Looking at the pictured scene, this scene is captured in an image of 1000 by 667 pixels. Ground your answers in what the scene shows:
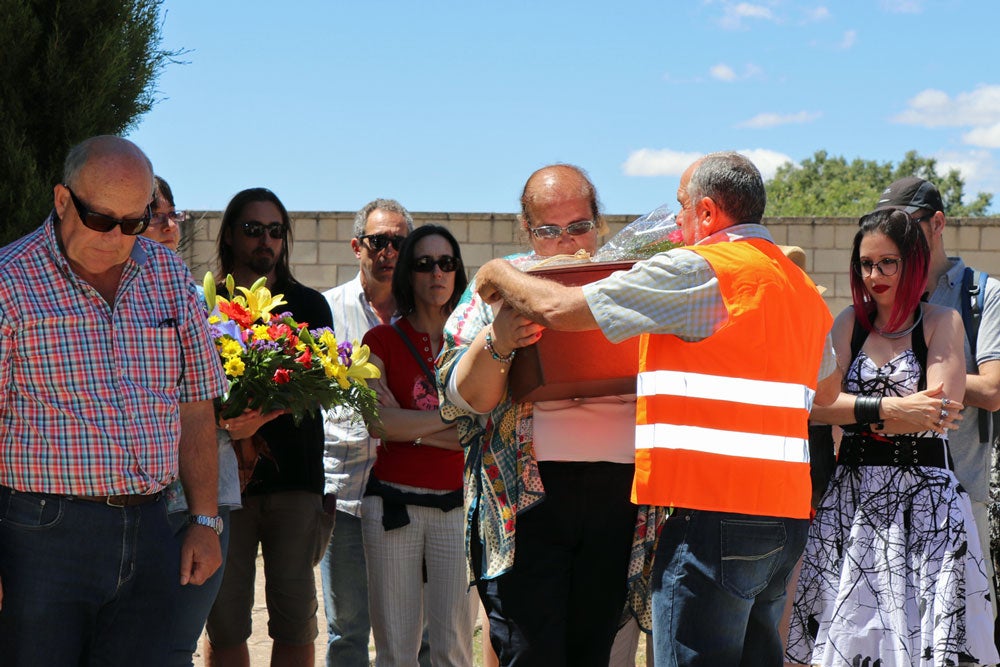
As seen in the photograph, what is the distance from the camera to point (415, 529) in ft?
15.4

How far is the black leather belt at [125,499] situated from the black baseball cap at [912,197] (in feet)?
10.8

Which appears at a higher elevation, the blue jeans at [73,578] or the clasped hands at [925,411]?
the clasped hands at [925,411]

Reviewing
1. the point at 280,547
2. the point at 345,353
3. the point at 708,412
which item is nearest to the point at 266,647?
the point at 280,547

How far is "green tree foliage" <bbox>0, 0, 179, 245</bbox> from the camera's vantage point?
643 cm

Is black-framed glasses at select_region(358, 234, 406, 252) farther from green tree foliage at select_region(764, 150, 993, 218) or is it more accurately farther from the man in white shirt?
green tree foliage at select_region(764, 150, 993, 218)

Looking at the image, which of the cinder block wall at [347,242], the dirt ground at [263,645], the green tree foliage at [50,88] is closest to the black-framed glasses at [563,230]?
the dirt ground at [263,645]

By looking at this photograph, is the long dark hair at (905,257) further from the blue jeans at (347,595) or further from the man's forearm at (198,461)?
the man's forearm at (198,461)

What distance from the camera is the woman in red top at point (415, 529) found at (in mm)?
4668

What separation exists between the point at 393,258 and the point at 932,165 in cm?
6140

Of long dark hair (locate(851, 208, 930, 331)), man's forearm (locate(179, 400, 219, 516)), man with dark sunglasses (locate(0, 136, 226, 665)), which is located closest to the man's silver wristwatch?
man's forearm (locate(179, 400, 219, 516))

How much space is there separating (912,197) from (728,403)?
245cm

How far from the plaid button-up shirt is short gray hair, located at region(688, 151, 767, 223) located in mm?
1672

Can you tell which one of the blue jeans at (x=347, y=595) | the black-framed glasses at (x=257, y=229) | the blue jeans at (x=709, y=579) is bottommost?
the blue jeans at (x=347, y=595)

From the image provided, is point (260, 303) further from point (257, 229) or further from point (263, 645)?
point (263, 645)
